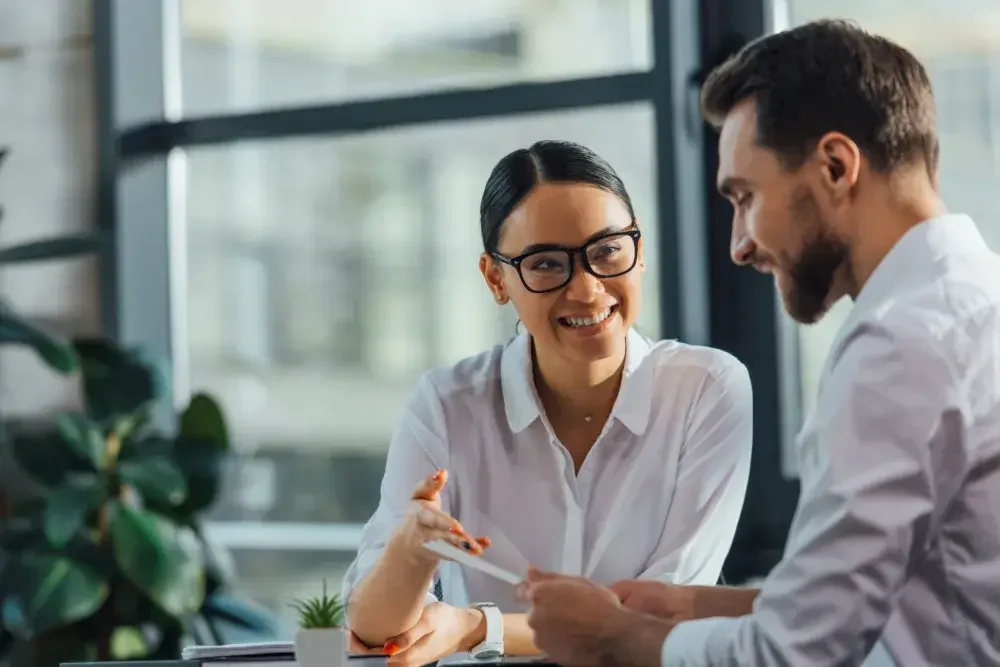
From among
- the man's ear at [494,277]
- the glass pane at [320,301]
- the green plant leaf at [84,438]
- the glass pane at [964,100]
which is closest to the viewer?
the man's ear at [494,277]

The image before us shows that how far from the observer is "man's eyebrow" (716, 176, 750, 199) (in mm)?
1435

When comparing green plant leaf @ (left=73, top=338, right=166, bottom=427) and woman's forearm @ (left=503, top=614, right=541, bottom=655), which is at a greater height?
green plant leaf @ (left=73, top=338, right=166, bottom=427)

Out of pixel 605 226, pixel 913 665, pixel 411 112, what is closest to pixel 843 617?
pixel 913 665

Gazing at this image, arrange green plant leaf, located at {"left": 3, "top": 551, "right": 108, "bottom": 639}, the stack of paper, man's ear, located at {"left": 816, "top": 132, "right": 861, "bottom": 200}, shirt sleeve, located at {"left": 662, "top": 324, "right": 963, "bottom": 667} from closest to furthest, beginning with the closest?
shirt sleeve, located at {"left": 662, "top": 324, "right": 963, "bottom": 667}, man's ear, located at {"left": 816, "top": 132, "right": 861, "bottom": 200}, the stack of paper, green plant leaf, located at {"left": 3, "top": 551, "right": 108, "bottom": 639}

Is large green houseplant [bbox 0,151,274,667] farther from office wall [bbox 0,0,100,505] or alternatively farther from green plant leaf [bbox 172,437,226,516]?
office wall [bbox 0,0,100,505]

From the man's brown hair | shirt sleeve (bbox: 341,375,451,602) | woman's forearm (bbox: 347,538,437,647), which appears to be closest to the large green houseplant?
shirt sleeve (bbox: 341,375,451,602)

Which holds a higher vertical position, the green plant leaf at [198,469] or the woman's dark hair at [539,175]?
the woman's dark hair at [539,175]

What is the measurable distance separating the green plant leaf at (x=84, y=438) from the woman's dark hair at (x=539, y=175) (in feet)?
4.93

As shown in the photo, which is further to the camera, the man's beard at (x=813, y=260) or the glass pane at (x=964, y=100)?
the glass pane at (x=964, y=100)

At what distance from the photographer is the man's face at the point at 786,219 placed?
1369mm

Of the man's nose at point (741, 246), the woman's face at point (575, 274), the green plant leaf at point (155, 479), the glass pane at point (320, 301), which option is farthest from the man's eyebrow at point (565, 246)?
the green plant leaf at point (155, 479)

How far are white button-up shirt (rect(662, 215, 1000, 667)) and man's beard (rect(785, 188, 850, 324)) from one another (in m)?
0.07

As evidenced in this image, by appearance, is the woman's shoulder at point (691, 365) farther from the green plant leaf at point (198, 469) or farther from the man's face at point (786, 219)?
the green plant leaf at point (198, 469)

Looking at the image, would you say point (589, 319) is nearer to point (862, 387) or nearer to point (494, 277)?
point (494, 277)
